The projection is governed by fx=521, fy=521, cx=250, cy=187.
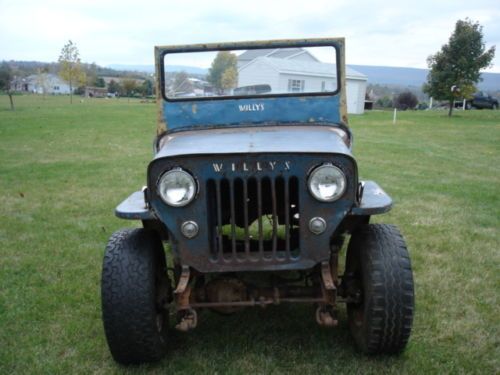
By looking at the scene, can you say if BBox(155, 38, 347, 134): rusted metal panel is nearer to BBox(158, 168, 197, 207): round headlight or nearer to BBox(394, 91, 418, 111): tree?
BBox(158, 168, 197, 207): round headlight

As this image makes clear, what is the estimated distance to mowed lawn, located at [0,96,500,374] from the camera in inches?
126

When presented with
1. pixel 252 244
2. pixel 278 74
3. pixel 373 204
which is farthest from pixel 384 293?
pixel 278 74

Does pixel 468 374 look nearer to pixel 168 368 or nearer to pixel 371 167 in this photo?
pixel 168 368

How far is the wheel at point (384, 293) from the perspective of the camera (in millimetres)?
2957

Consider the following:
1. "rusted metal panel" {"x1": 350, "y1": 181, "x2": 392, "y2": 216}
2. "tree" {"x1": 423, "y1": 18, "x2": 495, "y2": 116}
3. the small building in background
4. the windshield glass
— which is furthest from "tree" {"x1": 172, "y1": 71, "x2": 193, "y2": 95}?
the small building in background

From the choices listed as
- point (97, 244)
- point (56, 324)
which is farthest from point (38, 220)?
point (56, 324)

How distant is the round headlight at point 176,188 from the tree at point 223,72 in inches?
64.0

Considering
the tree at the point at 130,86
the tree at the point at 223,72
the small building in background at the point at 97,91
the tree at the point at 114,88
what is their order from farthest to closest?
the tree at the point at 114,88 → the small building in background at the point at 97,91 → the tree at the point at 130,86 → the tree at the point at 223,72

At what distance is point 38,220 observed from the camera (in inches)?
254

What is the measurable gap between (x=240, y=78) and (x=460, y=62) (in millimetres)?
24554

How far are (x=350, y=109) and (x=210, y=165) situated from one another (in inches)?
1278

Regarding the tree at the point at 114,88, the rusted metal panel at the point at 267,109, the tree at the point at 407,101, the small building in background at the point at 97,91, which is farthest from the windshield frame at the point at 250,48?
the tree at the point at 114,88

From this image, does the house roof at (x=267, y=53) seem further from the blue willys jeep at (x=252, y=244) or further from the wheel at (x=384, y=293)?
the wheel at (x=384, y=293)

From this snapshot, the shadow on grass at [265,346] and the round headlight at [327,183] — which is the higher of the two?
the round headlight at [327,183]
